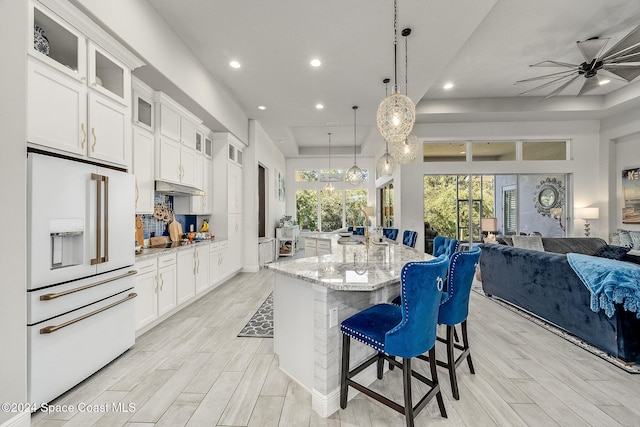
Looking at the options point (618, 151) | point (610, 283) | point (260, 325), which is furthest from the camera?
point (618, 151)

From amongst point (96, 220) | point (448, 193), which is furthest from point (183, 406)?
point (448, 193)

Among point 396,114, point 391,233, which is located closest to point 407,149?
point 396,114

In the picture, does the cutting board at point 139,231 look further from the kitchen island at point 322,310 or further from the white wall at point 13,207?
the kitchen island at point 322,310

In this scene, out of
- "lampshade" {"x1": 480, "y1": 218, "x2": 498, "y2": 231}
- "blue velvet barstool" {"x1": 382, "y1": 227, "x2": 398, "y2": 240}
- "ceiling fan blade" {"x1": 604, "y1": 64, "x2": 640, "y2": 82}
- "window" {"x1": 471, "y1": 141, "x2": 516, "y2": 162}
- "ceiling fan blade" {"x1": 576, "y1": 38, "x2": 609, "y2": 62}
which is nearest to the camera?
"ceiling fan blade" {"x1": 576, "y1": 38, "x2": 609, "y2": 62}

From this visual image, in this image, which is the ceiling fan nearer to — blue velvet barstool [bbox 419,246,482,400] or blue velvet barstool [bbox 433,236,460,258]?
blue velvet barstool [bbox 433,236,460,258]

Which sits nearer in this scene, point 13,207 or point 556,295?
point 13,207

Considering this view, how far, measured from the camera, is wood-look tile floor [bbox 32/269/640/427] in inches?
69.6

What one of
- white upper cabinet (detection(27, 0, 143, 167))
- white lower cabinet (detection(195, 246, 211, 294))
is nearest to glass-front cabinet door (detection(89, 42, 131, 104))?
white upper cabinet (detection(27, 0, 143, 167))

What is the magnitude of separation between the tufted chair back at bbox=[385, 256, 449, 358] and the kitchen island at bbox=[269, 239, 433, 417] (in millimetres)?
→ 215

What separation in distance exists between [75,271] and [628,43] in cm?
623

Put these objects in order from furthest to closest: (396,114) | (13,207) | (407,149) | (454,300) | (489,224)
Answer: (489,224), (407,149), (396,114), (454,300), (13,207)

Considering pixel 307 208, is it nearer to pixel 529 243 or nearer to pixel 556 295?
pixel 529 243

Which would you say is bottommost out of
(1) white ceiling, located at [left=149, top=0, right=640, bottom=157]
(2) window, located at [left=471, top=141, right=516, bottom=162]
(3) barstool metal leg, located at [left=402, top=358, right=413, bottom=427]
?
(3) barstool metal leg, located at [left=402, top=358, right=413, bottom=427]

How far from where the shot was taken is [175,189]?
3.71 m
